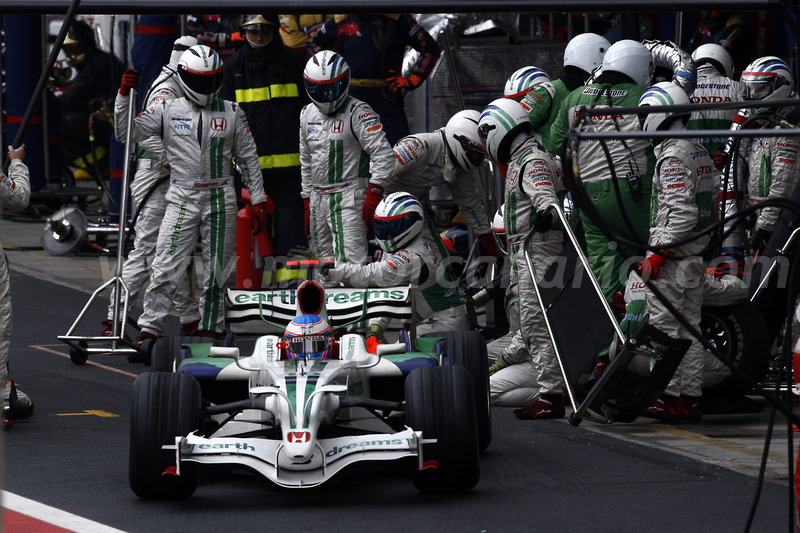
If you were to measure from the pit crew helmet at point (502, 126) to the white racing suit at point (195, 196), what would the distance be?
256 centimetres

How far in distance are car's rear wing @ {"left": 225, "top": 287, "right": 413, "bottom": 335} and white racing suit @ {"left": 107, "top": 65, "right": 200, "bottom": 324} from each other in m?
3.05

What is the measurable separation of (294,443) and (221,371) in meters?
1.00

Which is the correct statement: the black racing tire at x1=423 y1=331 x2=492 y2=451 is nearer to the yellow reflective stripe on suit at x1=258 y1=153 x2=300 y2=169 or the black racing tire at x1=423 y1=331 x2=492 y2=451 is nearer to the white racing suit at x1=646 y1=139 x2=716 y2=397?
the white racing suit at x1=646 y1=139 x2=716 y2=397

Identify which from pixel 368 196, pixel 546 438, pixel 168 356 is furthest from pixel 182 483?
pixel 368 196

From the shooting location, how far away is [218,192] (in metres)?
10.9

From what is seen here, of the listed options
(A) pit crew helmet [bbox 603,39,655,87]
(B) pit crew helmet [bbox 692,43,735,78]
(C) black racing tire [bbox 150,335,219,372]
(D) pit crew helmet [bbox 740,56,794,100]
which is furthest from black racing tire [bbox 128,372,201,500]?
(B) pit crew helmet [bbox 692,43,735,78]

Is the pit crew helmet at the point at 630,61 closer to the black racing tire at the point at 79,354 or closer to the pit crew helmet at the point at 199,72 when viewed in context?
the pit crew helmet at the point at 199,72

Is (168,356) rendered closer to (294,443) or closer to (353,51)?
(294,443)

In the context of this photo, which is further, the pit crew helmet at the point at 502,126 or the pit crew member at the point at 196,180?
the pit crew member at the point at 196,180

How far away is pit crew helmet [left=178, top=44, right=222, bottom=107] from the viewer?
10.5 meters

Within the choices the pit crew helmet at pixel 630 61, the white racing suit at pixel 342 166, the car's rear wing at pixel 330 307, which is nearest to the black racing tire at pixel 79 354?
the white racing suit at pixel 342 166

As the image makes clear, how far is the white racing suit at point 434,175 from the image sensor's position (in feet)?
35.5

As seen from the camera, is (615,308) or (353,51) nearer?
(615,308)

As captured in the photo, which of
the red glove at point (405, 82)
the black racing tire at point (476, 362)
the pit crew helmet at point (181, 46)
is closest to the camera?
the black racing tire at point (476, 362)
